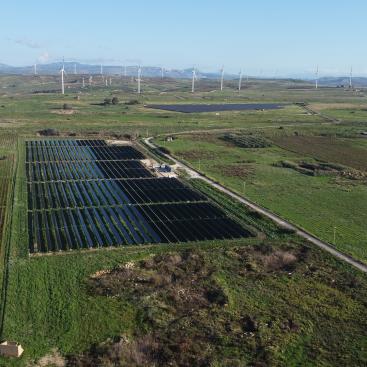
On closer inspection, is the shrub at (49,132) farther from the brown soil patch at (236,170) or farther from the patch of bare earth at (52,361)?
the patch of bare earth at (52,361)

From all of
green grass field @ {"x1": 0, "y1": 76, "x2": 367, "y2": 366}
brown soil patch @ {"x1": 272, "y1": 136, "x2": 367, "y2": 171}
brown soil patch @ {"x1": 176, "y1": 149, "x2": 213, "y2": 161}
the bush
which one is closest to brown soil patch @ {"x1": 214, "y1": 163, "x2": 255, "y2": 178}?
brown soil patch @ {"x1": 176, "y1": 149, "x2": 213, "y2": 161}

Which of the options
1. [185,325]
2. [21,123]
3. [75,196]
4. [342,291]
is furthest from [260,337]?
[21,123]

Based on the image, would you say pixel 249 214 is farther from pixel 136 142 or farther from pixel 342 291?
pixel 136 142

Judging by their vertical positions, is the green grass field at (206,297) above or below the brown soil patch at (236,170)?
below

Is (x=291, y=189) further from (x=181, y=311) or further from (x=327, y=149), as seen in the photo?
(x=181, y=311)

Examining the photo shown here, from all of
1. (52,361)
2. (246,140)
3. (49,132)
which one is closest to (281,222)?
(52,361)

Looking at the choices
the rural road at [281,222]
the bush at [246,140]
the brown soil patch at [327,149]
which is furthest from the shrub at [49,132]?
the brown soil patch at [327,149]

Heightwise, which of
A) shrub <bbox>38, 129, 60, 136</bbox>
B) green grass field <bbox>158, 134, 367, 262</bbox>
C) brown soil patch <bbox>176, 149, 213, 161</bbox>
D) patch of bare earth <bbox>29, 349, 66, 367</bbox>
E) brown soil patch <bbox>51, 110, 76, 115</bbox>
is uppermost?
brown soil patch <bbox>51, 110, 76, 115</bbox>

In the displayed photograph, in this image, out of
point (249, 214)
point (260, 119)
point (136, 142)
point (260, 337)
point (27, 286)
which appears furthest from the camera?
point (260, 119)

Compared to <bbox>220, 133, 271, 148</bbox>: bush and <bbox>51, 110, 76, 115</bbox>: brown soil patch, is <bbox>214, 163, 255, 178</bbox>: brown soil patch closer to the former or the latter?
<bbox>220, 133, 271, 148</bbox>: bush
